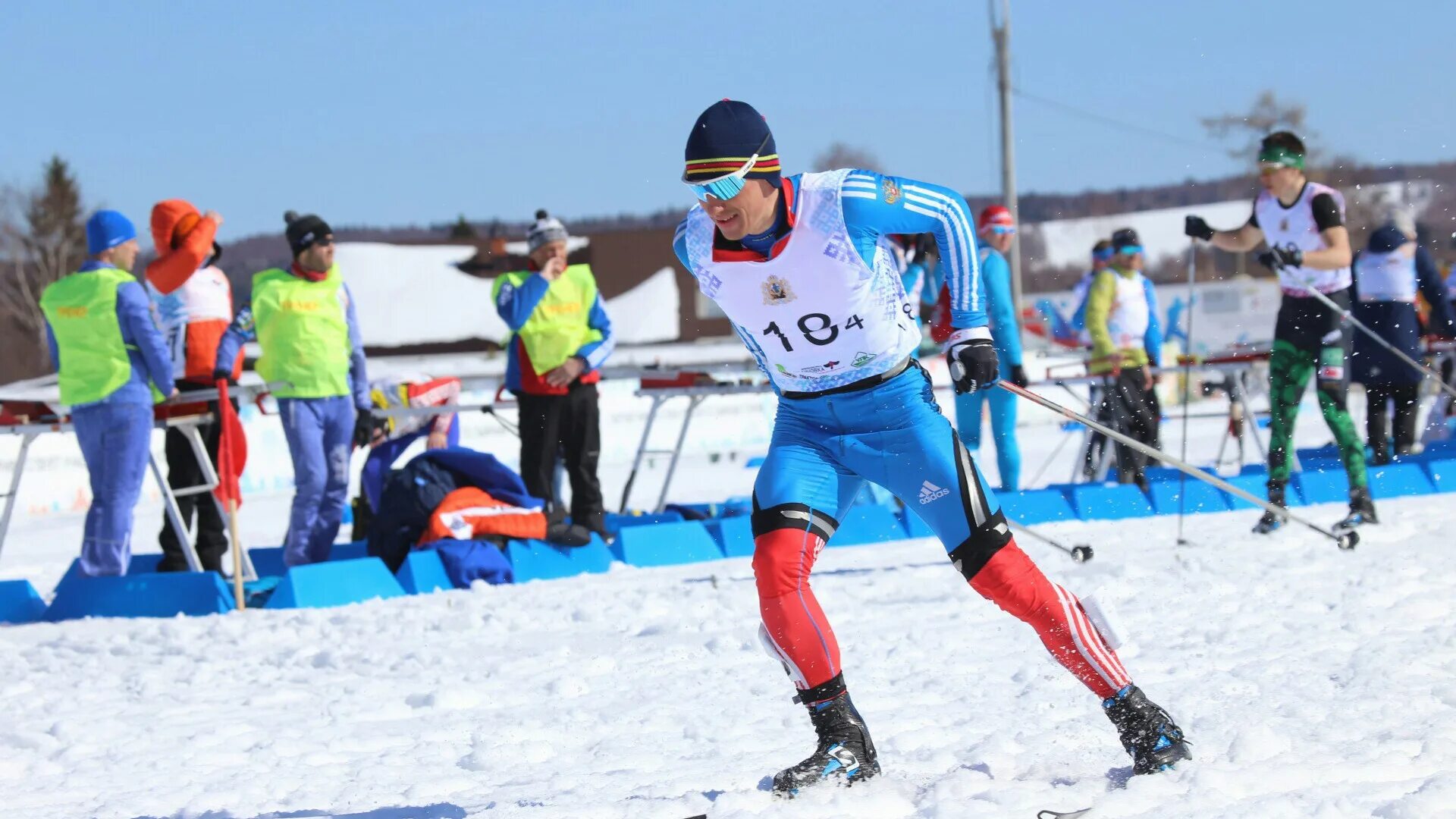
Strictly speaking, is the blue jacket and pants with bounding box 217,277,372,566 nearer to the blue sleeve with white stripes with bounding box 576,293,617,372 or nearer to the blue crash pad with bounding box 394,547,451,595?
the blue crash pad with bounding box 394,547,451,595

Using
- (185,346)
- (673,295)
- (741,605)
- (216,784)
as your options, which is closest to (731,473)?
(185,346)

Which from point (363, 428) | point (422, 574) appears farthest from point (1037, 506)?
point (363, 428)

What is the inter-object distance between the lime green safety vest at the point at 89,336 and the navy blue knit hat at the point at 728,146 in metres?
4.90

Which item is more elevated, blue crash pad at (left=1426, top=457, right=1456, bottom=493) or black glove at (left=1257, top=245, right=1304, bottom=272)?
black glove at (left=1257, top=245, right=1304, bottom=272)

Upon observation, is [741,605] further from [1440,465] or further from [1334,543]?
[1440,465]

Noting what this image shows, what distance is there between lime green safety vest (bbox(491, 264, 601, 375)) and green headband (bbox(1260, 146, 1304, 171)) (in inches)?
147

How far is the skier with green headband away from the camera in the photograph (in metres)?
8.02

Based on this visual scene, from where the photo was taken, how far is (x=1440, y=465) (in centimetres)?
1047

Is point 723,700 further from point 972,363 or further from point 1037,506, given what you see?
point 1037,506

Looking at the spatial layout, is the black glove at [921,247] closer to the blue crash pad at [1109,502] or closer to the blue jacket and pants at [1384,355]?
the blue crash pad at [1109,502]

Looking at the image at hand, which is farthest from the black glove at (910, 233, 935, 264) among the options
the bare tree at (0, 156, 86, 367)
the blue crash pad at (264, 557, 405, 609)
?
the bare tree at (0, 156, 86, 367)

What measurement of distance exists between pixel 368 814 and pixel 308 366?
4589 mm

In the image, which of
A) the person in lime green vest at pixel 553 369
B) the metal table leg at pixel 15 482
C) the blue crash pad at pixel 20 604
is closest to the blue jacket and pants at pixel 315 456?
the person in lime green vest at pixel 553 369

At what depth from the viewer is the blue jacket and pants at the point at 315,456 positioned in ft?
26.3
